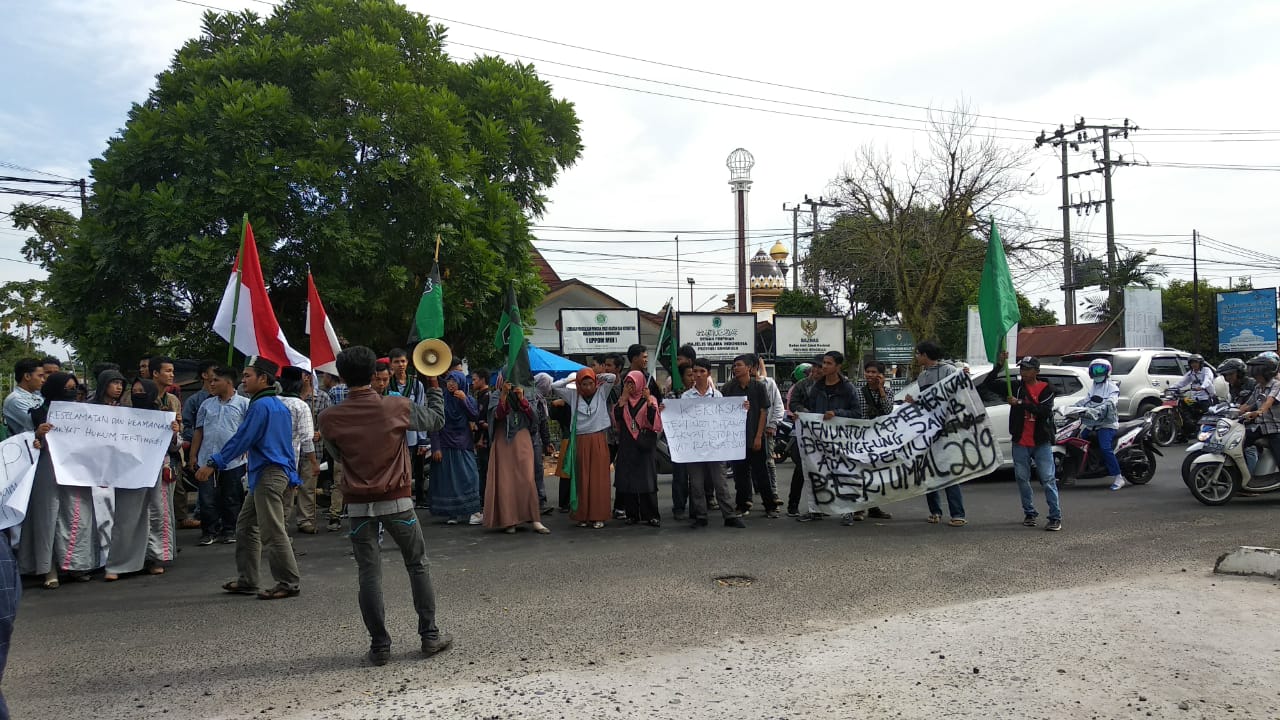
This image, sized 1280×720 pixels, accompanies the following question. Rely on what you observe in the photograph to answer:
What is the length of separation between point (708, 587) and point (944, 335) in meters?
41.1

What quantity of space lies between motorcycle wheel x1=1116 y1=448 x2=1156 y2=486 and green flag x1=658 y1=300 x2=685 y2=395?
242 inches

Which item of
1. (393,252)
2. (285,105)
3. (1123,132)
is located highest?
(1123,132)

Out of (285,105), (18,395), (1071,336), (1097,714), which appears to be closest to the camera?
(1097,714)

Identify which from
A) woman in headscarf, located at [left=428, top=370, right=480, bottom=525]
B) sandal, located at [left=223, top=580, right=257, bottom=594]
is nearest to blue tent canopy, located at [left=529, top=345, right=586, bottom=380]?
woman in headscarf, located at [left=428, top=370, right=480, bottom=525]

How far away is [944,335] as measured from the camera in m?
44.8

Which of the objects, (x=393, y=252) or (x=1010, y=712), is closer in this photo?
(x=1010, y=712)

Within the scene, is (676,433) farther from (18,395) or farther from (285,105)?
(285,105)

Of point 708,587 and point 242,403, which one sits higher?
point 242,403

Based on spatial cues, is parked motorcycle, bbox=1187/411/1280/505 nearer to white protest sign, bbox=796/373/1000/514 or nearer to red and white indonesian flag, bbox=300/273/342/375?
white protest sign, bbox=796/373/1000/514

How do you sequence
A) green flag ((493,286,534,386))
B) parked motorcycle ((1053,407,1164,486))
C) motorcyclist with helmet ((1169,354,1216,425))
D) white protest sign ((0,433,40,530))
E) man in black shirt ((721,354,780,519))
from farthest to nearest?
motorcyclist with helmet ((1169,354,1216,425)), parked motorcycle ((1053,407,1164,486)), man in black shirt ((721,354,780,519)), green flag ((493,286,534,386)), white protest sign ((0,433,40,530))

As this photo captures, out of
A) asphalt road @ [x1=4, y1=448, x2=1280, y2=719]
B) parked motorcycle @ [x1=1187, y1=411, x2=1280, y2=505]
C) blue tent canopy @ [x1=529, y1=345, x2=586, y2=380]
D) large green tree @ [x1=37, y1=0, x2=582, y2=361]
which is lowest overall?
asphalt road @ [x1=4, y1=448, x2=1280, y2=719]

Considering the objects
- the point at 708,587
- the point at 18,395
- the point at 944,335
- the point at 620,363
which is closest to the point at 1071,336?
the point at 944,335

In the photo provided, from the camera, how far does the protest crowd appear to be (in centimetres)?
685

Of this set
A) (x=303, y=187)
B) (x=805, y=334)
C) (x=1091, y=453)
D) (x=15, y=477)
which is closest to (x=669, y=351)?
(x=1091, y=453)
